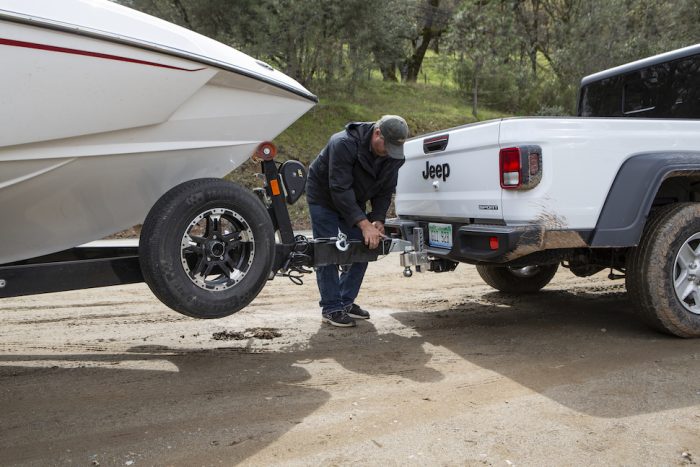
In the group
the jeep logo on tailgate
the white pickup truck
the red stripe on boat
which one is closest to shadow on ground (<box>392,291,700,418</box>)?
the white pickup truck

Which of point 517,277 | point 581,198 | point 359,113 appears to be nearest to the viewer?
point 581,198

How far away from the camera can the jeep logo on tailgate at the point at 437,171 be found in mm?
4309

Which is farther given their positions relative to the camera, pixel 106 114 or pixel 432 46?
pixel 432 46

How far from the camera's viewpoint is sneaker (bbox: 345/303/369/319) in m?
4.91

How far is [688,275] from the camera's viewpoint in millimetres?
4082

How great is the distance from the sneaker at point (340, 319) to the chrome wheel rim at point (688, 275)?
234cm

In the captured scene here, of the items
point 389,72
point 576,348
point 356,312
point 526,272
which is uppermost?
point 389,72

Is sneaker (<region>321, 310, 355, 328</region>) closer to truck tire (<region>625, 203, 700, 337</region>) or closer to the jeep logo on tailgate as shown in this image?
the jeep logo on tailgate

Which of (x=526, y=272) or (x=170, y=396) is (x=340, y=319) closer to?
(x=170, y=396)

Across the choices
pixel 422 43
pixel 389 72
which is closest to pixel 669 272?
pixel 389 72

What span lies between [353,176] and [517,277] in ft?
7.27

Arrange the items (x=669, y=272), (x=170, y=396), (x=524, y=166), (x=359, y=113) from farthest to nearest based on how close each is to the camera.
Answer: (x=359, y=113) → (x=669, y=272) → (x=524, y=166) → (x=170, y=396)

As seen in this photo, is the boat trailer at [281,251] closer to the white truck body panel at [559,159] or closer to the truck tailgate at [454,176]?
the truck tailgate at [454,176]

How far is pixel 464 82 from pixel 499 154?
1744 cm
